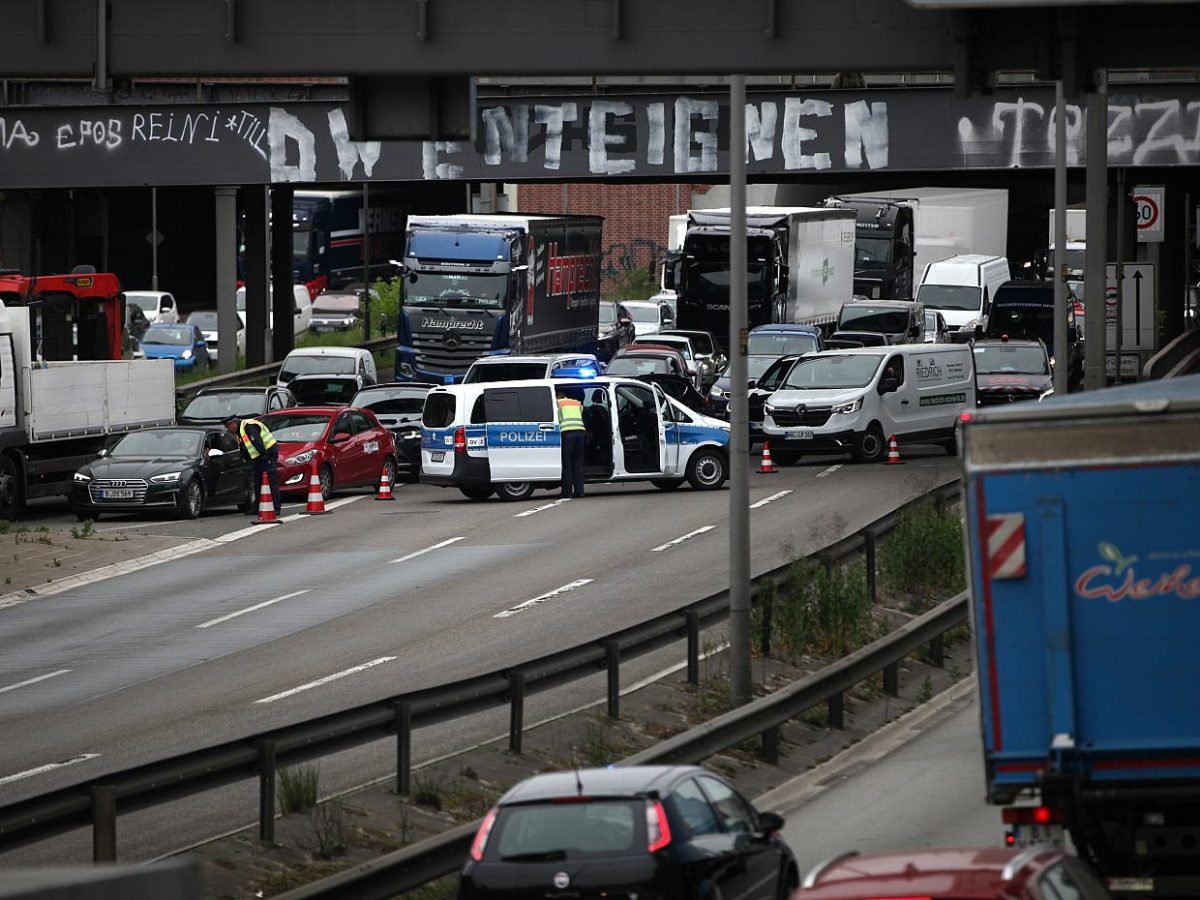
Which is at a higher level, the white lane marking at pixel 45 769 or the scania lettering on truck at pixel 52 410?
the scania lettering on truck at pixel 52 410

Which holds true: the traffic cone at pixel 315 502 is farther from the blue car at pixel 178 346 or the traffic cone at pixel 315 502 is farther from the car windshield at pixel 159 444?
the blue car at pixel 178 346

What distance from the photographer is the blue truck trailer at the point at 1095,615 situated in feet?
34.4

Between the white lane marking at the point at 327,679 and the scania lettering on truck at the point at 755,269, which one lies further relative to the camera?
the scania lettering on truck at the point at 755,269

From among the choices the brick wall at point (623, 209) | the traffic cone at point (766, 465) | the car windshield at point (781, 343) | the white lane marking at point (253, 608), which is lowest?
the white lane marking at point (253, 608)

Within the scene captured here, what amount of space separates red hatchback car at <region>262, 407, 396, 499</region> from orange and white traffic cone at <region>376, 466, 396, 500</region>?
62 mm

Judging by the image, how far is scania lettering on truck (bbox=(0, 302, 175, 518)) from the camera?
32219 mm

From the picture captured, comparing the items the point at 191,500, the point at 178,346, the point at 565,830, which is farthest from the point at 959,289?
the point at 565,830

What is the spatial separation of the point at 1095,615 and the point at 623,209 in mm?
81179

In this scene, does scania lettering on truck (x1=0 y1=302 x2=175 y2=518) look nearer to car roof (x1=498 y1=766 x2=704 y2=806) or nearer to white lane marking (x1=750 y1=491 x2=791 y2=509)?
white lane marking (x1=750 y1=491 x2=791 y2=509)

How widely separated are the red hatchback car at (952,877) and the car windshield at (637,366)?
115ft

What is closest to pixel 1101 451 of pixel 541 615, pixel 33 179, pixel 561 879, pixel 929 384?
pixel 561 879

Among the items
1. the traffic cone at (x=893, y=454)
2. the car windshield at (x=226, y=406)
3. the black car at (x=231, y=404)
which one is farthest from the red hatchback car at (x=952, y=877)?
the car windshield at (x=226, y=406)

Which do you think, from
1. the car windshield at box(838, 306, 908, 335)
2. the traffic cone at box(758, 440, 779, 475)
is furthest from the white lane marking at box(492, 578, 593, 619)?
the car windshield at box(838, 306, 908, 335)

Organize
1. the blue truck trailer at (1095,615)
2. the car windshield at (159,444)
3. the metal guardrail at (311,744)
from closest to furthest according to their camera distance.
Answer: the blue truck trailer at (1095,615) < the metal guardrail at (311,744) < the car windshield at (159,444)
